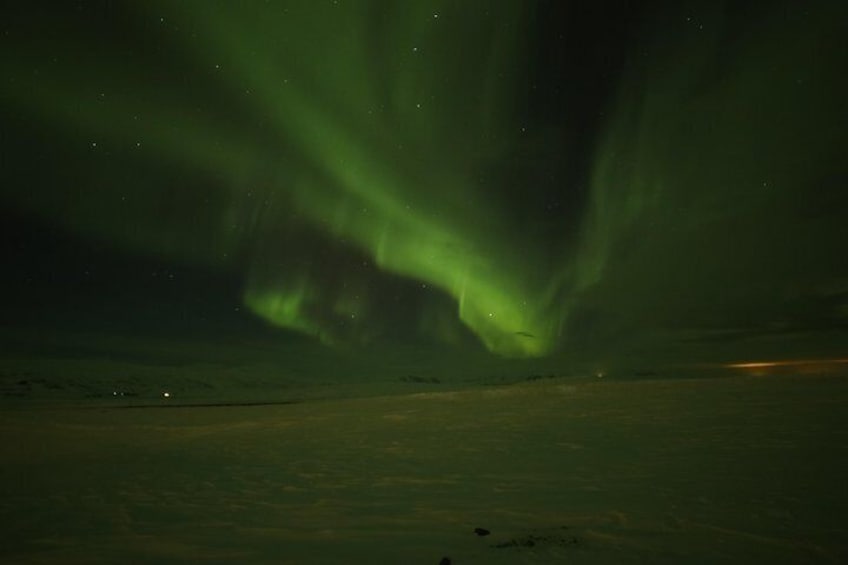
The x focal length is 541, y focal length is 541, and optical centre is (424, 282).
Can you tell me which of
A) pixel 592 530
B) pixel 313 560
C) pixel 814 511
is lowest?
pixel 313 560

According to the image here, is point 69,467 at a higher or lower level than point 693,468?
lower

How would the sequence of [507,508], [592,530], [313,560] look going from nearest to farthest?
[313,560] < [592,530] < [507,508]

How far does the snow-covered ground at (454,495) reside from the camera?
595cm

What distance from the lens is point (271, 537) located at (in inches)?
263

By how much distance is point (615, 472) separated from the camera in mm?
9539

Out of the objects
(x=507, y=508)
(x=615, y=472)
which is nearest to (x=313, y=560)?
(x=507, y=508)

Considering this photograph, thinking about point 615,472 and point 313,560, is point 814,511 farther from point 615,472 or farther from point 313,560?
point 313,560

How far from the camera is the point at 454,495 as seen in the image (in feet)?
27.6

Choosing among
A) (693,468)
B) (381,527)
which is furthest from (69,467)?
(693,468)

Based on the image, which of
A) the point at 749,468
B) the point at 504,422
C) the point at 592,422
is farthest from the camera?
the point at 504,422

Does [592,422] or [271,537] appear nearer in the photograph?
[271,537]

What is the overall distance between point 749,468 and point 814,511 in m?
2.79

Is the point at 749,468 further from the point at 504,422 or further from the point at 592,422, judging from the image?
the point at 504,422

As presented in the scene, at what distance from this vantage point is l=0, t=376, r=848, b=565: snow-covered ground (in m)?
5.95
